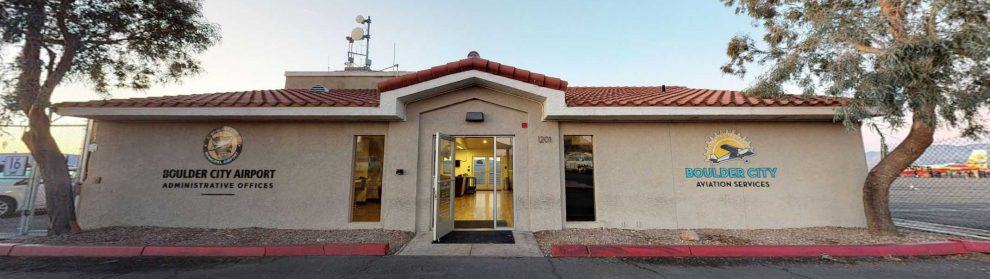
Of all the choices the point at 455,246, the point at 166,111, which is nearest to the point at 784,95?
the point at 455,246

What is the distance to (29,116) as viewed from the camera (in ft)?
20.1

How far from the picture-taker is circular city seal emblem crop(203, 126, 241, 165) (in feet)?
24.1

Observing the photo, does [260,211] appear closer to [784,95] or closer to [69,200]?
[69,200]

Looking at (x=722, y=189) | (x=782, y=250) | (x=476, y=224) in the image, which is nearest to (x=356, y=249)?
(x=476, y=224)

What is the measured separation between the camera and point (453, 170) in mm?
7348

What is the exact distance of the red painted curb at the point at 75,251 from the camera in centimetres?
542

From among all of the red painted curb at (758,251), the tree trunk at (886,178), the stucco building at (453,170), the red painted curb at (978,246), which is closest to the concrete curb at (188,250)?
the stucco building at (453,170)

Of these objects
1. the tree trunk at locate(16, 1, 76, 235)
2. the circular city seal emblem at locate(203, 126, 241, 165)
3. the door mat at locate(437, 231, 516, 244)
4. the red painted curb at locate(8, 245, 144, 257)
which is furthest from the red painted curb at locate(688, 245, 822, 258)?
the tree trunk at locate(16, 1, 76, 235)

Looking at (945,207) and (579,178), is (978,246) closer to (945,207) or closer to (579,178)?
(579,178)

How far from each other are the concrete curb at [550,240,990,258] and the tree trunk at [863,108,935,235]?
0.77m

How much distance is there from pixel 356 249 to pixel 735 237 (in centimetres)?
641

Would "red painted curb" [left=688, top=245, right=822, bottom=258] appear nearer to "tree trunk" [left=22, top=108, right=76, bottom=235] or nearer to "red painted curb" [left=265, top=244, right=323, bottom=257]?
"red painted curb" [left=265, top=244, right=323, bottom=257]

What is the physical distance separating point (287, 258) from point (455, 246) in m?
2.48

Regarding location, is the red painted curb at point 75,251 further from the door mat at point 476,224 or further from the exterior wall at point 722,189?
the exterior wall at point 722,189
